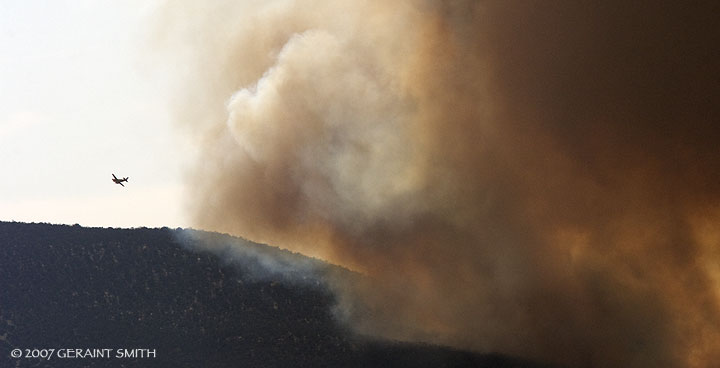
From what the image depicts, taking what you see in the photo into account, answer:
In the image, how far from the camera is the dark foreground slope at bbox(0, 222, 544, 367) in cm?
9650

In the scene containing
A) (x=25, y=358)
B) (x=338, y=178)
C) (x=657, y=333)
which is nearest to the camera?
(x=25, y=358)

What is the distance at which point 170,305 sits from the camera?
103 m

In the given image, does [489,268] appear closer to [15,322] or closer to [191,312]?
[191,312]

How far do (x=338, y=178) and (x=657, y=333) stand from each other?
3302cm

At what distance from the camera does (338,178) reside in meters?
118

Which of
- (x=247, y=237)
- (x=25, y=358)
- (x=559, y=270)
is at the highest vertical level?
(x=247, y=237)

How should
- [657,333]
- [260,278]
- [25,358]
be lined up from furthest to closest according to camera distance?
[260,278] → [657,333] → [25,358]

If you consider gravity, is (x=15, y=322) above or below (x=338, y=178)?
below

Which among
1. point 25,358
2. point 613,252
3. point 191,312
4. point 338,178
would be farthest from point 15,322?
point 613,252

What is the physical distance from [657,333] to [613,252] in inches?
339

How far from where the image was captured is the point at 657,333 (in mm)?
101375

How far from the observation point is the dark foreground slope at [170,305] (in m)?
96.5

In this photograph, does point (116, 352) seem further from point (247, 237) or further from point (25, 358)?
point (247, 237)

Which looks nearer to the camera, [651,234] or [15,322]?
[15,322]
